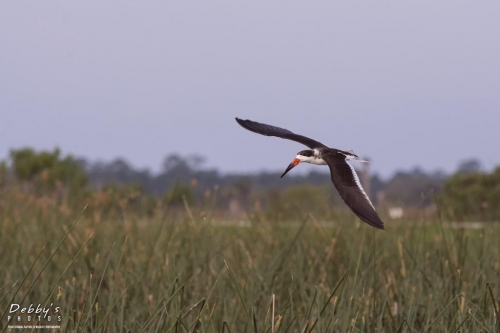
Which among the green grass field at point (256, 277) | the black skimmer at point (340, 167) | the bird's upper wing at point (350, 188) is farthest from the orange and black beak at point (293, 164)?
the green grass field at point (256, 277)

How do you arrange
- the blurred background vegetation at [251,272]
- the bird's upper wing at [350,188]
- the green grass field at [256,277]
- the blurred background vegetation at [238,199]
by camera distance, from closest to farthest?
the bird's upper wing at [350,188] → the blurred background vegetation at [251,272] → the green grass field at [256,277] → the blurred background vegetation at [238,199]

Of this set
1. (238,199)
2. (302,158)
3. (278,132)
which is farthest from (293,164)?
(238,199)

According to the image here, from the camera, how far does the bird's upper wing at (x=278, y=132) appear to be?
2680mm

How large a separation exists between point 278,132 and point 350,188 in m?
0.48

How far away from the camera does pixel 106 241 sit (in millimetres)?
6445

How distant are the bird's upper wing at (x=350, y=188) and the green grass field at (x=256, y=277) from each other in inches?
35.0

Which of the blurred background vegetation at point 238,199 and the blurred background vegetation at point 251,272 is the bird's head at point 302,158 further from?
the blurred background vegetation at point 251,272

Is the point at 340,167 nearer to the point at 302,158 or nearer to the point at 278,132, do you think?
the point at 302,158

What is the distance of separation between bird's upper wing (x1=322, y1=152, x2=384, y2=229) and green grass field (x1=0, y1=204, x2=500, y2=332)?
0.89 metres

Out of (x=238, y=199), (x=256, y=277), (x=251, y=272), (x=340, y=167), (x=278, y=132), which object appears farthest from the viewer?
(x=238, y=199)

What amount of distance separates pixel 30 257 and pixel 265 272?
229cm

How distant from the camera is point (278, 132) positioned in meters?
2.89

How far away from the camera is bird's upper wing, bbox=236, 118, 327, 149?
2680 mm

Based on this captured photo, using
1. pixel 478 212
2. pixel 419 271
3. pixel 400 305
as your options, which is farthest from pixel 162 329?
pixel 478 212
